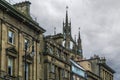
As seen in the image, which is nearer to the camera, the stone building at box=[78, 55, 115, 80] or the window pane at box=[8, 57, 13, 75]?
the window pane at box=[8, 57, 13, 75]

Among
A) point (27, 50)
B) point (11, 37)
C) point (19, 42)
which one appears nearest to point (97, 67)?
point (27, 50)

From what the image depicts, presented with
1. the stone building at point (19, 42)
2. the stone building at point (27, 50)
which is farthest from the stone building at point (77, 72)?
the stone building at point (19, 42)

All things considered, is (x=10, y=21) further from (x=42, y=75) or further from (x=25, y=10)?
(x=42, y=75)

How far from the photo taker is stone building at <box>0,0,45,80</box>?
182 ft

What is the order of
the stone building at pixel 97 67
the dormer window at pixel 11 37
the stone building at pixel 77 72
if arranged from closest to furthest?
the dormer window at pixel 11 37
the stone building at pixel 77 72
the stone building at pixel 97 67

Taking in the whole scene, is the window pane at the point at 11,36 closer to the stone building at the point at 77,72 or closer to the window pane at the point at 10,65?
the window pane at the point at 10,65

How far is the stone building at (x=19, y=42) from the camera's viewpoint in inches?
2188

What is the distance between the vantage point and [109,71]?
107 meters

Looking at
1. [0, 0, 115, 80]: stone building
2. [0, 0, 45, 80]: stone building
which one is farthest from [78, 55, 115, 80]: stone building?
[0, 0, 45, 80]: stone building

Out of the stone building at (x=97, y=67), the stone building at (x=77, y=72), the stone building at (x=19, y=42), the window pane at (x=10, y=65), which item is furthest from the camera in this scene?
the stone building at (x=97, y=67)

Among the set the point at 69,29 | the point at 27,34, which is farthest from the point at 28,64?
the point at 69,29

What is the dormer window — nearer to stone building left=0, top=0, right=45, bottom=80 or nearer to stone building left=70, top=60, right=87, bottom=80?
stone building left=0, top=0, right=45, bottom=80

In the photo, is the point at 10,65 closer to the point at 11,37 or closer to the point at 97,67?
the point at 11,37

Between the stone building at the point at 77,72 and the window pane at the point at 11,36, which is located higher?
the window pane at the point at 11,36
